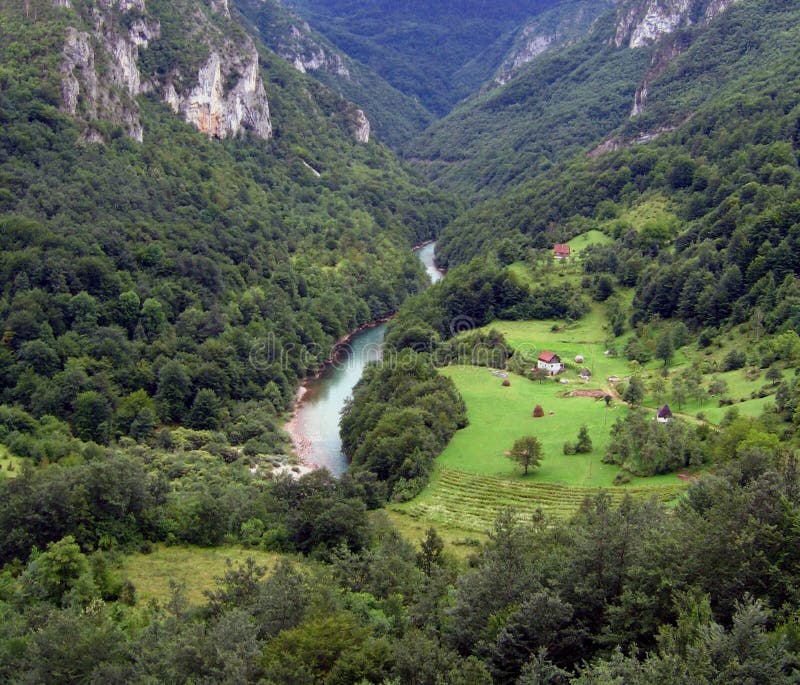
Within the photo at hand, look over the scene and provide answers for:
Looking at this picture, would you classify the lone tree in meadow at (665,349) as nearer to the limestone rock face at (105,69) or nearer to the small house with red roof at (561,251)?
the small house with red roof at (561,251)

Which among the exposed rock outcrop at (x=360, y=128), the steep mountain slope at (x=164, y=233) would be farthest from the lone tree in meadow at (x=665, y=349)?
the exposed rock outcrop at (x=360, y=128)

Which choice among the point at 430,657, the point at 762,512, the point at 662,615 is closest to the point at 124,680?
the point at 430,657

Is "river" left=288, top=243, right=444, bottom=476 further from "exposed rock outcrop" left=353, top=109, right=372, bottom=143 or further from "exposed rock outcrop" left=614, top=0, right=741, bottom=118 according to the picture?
"exposed rock outcrop" left=614, top=0, right=741, bottom=118

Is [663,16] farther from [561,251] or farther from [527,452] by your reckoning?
[527,452]

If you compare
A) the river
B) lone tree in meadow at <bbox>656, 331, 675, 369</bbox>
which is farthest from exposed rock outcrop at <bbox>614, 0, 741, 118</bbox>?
lone tree in meadow at <bbox>656, 331, 675, 369</bbox>

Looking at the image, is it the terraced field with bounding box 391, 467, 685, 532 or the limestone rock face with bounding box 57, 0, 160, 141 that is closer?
the terraced field with bounding box 391, 467, 685, 532

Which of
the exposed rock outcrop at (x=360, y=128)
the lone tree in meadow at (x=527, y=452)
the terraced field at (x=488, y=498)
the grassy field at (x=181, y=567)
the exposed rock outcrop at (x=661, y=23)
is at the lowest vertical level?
the grassy field at (x=181, y=567)
